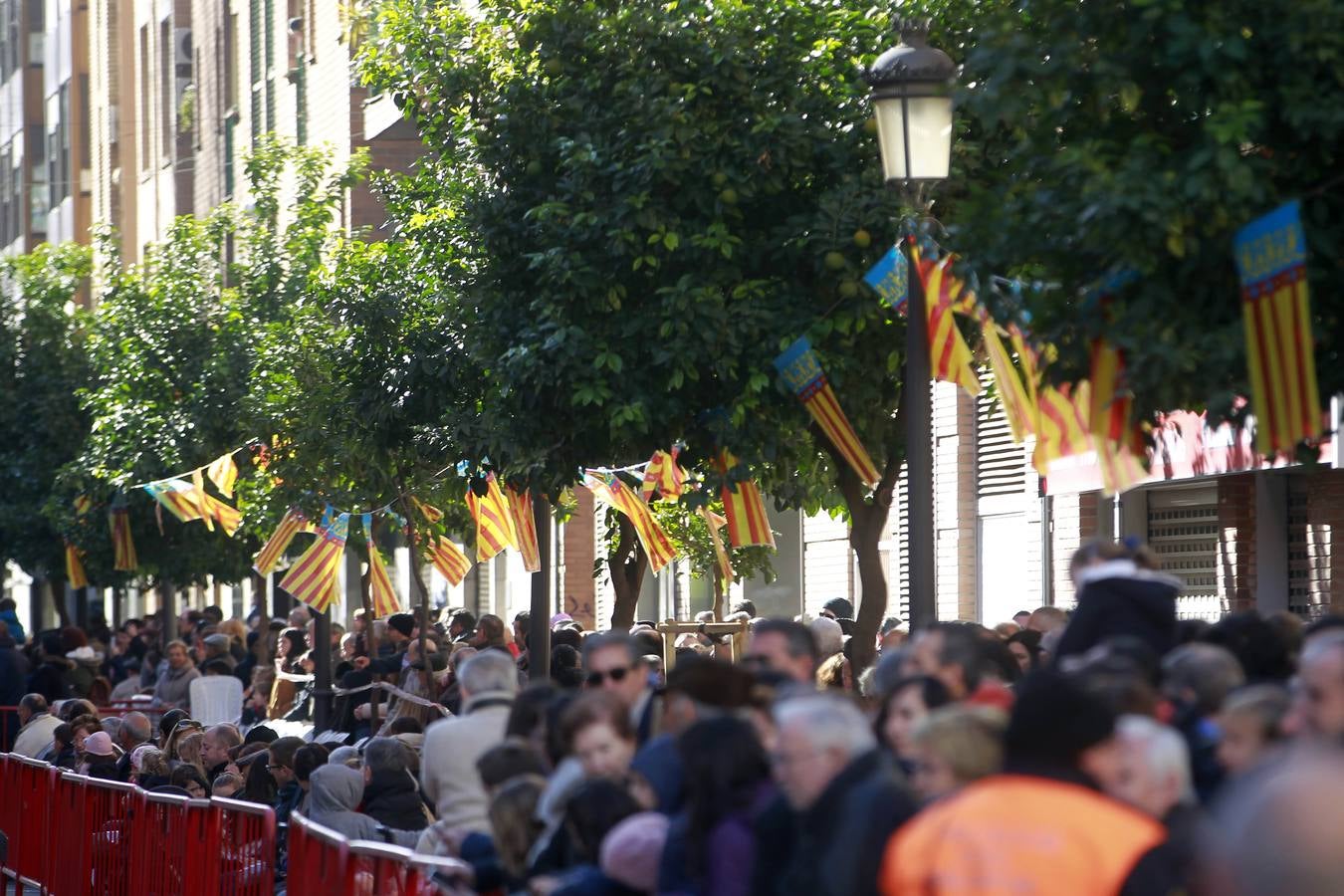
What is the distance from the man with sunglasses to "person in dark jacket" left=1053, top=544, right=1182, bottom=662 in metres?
1.34

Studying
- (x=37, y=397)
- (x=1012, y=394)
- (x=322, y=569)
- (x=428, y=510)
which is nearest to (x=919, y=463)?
(x=1012, y=394)

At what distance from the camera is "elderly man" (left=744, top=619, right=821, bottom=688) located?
7305mm

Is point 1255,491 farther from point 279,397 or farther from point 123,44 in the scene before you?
point 123,44

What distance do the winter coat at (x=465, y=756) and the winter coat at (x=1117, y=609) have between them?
2307 mm

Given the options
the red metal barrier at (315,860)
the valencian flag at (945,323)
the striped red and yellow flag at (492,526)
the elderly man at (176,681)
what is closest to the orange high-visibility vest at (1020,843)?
the red metal barrier at (315,860)

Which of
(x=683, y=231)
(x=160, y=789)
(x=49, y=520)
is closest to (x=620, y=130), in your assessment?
(x=683, y=231)

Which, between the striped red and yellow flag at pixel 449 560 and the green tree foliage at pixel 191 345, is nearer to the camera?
the striped red and yellow flag at pixel 449 560

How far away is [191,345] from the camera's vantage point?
3048 centimetres

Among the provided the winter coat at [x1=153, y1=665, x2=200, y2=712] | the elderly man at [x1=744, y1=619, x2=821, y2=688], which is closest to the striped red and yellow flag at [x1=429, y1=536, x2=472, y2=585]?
the winter coat at [x1=153, y1=665, x2=200, y2=712]

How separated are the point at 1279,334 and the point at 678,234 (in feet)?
18.1

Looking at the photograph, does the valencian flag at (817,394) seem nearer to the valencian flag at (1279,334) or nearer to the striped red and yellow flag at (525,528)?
the valencian flag at (1279,334)

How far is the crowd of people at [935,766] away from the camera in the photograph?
4.37 metres

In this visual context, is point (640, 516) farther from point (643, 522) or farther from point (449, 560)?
point (449, 560)

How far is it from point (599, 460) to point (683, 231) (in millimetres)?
1492
